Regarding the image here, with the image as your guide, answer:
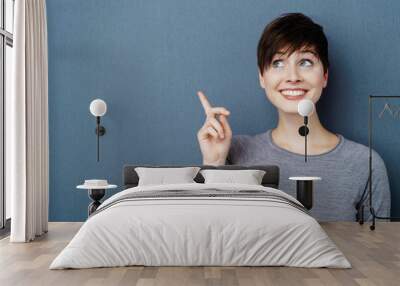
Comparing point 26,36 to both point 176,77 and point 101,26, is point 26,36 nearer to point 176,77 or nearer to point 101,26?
point 101,26

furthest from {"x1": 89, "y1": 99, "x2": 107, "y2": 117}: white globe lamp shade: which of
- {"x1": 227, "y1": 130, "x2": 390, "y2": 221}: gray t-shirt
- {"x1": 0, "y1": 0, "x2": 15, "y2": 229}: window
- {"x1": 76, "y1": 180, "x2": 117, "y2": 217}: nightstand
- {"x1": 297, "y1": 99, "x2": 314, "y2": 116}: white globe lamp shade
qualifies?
{"x1": 297, "y1": 99, "x2": 314, "y2": 116}: white globe lamp shade

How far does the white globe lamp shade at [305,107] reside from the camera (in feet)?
21.3

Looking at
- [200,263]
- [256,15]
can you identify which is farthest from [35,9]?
[200,263]

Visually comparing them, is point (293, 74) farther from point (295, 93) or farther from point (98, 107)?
point (98, 107)

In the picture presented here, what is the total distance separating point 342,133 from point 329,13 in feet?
4.56

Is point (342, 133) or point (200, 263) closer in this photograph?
point (200, 263)

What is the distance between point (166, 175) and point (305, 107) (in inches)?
65.2

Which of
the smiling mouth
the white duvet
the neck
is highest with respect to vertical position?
the smiling mouth

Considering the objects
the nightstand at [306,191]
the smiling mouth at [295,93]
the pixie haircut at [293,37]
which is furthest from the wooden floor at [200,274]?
the pixie haircut at [293,37]

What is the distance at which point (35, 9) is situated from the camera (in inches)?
239

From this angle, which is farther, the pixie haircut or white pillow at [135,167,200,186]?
the pixie haircut

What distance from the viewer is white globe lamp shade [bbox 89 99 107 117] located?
6.67 meters

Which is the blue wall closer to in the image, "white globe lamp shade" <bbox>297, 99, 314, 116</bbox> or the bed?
"white globe lamp shade" <bbox>297, 99, 314, 116</bbox>

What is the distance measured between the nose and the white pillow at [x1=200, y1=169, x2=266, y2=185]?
1097mm
